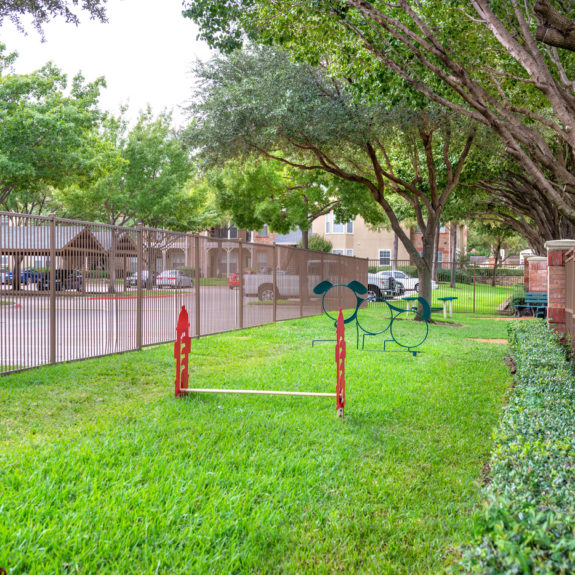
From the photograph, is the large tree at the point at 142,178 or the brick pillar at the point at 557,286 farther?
the large tree at the point at 142,178

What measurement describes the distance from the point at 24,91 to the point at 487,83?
61.4 feet

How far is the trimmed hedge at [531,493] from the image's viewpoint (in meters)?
2.04

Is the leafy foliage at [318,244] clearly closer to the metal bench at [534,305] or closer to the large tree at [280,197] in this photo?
the large tree at [280,197]

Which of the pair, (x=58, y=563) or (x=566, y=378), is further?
(x=566, y=378)

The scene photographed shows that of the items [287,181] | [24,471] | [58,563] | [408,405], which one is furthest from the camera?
[287,181]

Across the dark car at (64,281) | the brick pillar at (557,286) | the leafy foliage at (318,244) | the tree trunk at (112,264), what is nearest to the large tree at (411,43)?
the brick pillar at (557,286)

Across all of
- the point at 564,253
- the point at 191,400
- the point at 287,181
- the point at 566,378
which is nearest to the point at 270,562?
the point at 191,400

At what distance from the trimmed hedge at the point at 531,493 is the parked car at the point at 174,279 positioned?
710 cm

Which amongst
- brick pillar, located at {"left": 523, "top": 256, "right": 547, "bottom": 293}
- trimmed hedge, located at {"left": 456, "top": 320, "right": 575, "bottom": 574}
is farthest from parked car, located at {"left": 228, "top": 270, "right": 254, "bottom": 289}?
brick pillar, located at {"left": 523, "top": 256, "right": 547, "bottom": 293}

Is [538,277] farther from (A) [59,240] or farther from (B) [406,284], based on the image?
(A) [59,240]

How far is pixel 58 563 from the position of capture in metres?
2.87

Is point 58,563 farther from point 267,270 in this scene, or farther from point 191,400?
point 267,270

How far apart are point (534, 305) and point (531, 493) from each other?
1970 cm

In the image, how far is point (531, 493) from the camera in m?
2.70
